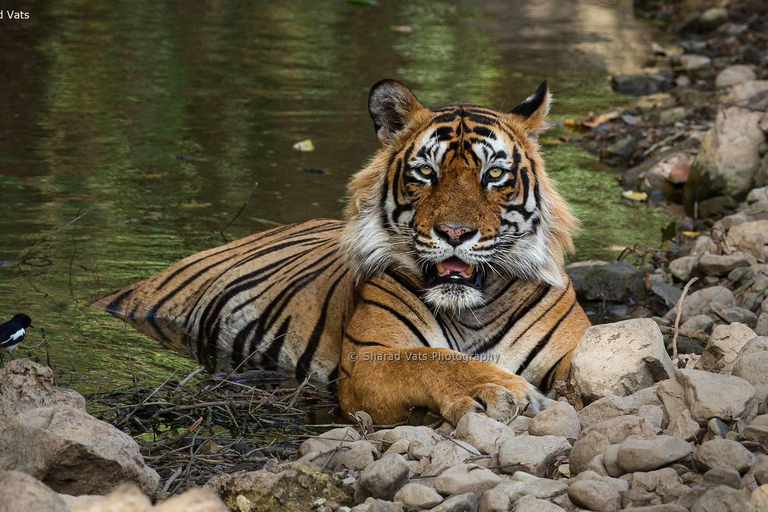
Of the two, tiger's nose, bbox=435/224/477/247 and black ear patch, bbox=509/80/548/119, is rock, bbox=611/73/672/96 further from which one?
tiger's nose, bbox=435/224/477/247

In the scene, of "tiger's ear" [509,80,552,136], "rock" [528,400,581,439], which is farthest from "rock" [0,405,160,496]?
"tiger's ear" [509,80,552,136]

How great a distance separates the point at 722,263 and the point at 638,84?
789cm

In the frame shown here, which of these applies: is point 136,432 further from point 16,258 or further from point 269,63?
point 269,63

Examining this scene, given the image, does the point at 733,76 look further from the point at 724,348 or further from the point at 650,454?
the point at 650,454

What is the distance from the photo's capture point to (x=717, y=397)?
358 cm

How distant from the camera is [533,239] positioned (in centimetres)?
476

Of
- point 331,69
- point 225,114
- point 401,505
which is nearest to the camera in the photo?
point 401,505

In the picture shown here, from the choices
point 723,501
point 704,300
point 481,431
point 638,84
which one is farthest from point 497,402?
point 638,84

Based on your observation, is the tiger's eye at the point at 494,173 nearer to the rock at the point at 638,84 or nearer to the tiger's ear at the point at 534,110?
the tiger's ear at the point at 534,110

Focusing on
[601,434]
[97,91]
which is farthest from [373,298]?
[97,91]

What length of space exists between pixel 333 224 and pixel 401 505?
3.33m

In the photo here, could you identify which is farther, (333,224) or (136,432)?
(333,224)

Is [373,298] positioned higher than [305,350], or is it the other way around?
[373,298]

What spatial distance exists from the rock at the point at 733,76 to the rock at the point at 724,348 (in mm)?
9791
